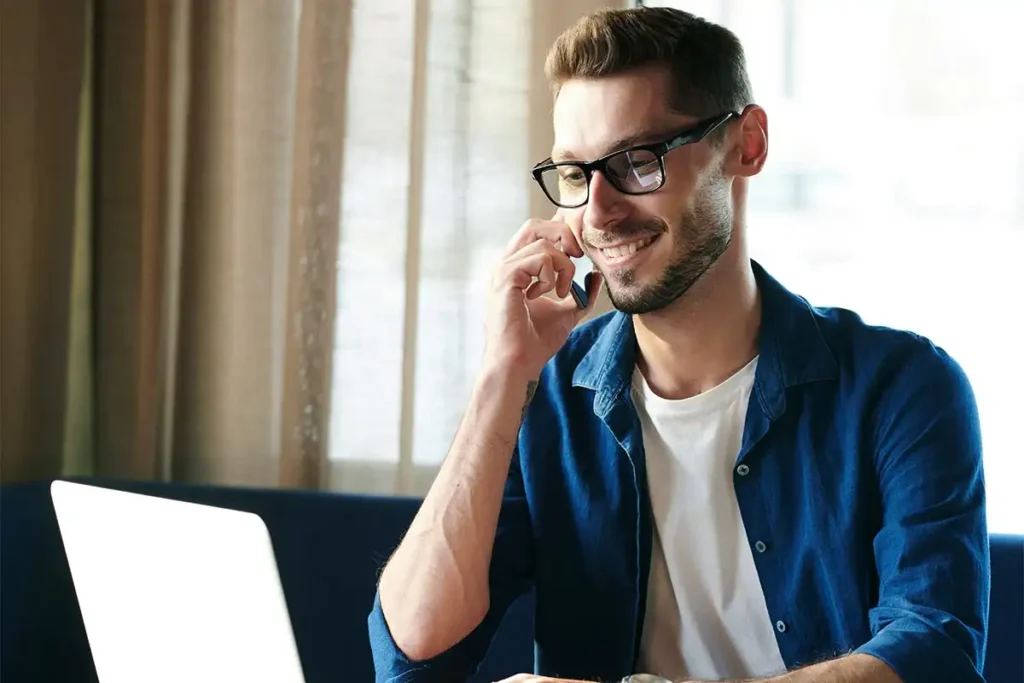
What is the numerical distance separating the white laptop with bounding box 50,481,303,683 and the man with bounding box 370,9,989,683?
12.4 inches

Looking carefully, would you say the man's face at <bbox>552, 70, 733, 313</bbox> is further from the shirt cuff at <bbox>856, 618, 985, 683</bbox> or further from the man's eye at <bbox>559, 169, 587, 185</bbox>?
the shirt cuff at <bbox>856, 618, 985, 683</bbox>

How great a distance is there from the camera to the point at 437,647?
4.24 ft

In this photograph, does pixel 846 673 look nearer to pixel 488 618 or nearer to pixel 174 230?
pixel 488 618

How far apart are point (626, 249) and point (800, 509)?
1.32ft

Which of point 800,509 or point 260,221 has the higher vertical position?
point 260,221

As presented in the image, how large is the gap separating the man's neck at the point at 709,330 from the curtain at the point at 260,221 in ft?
2.24

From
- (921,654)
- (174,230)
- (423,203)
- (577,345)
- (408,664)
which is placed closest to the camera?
(921,654)

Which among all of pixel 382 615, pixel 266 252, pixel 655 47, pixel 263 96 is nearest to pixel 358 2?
pixel 263 96

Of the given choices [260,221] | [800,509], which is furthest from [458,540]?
[260,221]

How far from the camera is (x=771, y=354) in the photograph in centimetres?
139

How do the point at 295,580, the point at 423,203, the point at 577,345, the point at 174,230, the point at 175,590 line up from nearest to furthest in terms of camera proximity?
the point at 175,590 < the point at 577,345 < the point at 295,580 < the point at 423,203 < the point at 174,230

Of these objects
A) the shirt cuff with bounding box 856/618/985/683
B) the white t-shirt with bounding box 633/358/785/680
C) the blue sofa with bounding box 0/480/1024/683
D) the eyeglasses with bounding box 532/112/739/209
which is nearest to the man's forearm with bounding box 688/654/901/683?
the shirt cuff with bounding box 856/618/985/683

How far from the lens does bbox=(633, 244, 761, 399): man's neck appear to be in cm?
143

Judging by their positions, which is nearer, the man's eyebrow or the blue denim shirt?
the blue denim shirt
